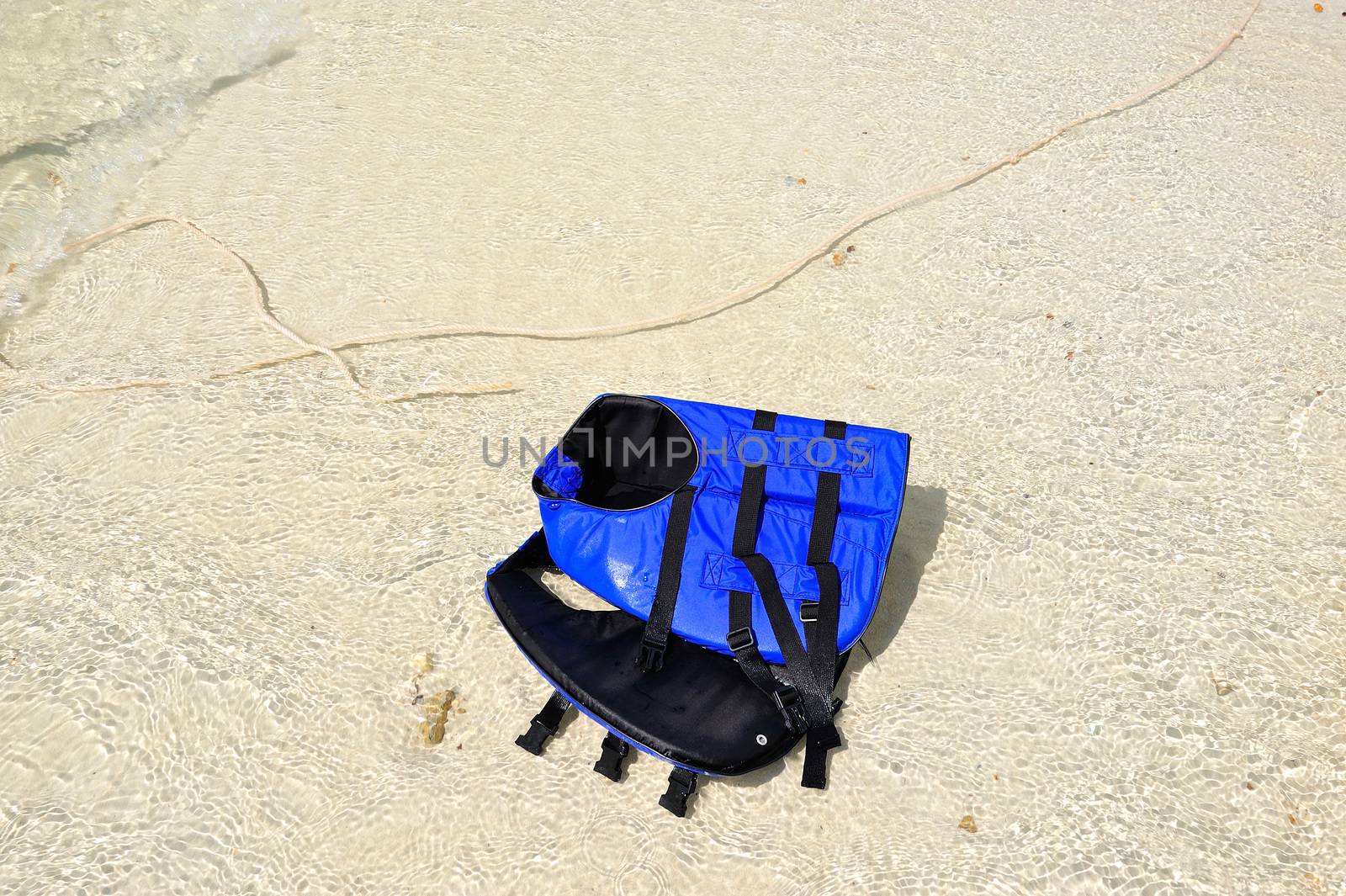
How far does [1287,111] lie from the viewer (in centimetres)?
391

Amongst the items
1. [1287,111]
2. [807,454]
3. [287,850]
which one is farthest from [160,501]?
[1287,111]

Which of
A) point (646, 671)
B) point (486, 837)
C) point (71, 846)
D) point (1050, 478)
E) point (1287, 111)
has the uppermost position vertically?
point (1287, 111)

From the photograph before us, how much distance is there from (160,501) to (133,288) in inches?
46.6

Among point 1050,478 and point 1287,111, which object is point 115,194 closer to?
point 1050,478

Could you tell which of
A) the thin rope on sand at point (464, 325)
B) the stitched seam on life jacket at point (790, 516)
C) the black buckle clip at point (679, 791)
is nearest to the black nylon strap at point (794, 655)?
the stitched seam on life jacket at point (790, 516)

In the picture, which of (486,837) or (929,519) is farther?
(929,519)

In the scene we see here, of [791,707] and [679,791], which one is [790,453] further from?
[679,791]

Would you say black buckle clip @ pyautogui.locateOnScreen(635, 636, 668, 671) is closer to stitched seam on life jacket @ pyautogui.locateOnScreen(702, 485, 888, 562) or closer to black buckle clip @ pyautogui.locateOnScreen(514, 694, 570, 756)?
black buckle clip @ pyautogui.locateOnScreen(514, 694, 570, 756)

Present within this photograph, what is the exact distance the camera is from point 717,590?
197 cm

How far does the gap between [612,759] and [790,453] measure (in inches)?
32.6

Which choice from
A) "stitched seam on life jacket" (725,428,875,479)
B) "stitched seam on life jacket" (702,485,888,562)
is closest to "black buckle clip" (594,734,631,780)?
"stitched seam on life jacket" (702,485,888,562)

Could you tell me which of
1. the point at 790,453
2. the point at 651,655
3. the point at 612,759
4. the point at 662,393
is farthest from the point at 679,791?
the point at 662,393

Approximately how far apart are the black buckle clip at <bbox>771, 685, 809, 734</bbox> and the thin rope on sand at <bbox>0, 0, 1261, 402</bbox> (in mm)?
1450

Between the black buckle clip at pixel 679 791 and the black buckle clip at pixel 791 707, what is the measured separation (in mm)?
232
